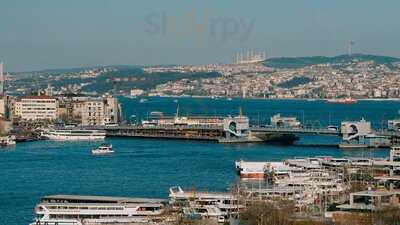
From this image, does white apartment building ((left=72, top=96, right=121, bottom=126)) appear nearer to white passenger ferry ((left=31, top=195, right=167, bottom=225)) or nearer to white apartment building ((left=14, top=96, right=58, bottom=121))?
white apartment building ((left=14, top=96, right=58, bottom=121))

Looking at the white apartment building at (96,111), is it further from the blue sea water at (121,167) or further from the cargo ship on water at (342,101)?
the cargo ship on water at (342,101)

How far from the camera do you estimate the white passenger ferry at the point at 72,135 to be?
42.9m

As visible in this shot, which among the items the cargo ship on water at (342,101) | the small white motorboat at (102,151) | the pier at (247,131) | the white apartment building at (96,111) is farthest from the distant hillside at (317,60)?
the small white motorboat at (102,151)

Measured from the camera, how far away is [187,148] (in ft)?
122

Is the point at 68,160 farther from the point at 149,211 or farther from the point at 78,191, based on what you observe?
the point at 149,211

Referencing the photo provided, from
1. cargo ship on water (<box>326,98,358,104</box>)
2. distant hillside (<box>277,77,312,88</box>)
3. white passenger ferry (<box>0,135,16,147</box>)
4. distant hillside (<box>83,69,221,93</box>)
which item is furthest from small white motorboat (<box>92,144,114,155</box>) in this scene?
distant hillside (<box>277,77,312,88</box>)

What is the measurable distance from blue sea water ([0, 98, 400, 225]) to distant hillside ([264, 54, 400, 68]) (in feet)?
280

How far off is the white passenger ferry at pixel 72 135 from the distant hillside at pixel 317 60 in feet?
275

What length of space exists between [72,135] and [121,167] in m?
14.4

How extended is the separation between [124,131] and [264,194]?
2563 centimetres

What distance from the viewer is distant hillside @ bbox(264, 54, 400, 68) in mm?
127875

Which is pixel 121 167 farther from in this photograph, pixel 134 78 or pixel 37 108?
pixel 134 78

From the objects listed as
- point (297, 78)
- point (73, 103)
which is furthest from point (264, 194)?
point (297, 78)

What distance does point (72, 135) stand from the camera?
4322 centimetres
